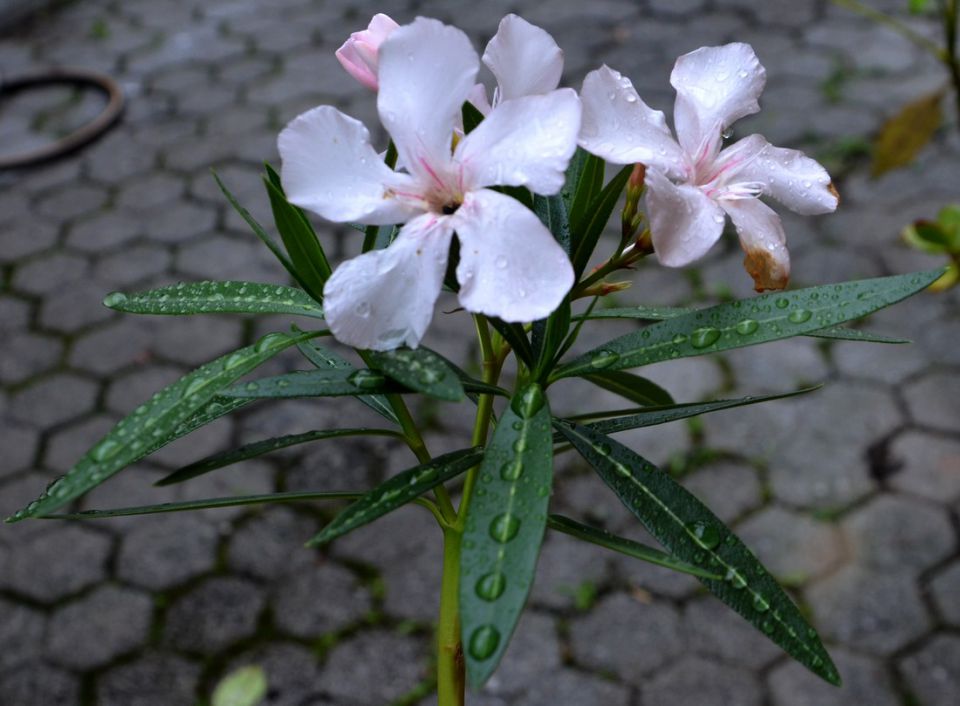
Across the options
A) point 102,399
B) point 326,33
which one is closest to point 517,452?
point 102,399

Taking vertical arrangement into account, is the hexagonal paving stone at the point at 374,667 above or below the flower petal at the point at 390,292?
below

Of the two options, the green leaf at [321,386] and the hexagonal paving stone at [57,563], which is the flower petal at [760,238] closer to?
the green leaf at [321,386]

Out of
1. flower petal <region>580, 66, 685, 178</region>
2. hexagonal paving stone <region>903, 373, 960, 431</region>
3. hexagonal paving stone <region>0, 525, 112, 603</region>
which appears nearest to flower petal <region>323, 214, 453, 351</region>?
flower petal <region>580, 66, 685, 178</region>

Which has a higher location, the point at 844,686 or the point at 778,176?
the point at 778,176

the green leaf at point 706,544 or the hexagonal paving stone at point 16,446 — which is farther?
the hexagonal paving stone at point 16,446

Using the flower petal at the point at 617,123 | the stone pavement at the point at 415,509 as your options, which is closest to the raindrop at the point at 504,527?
the flower petal at the point at 617,123

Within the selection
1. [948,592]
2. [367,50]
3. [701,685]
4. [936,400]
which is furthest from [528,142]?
[936,400]

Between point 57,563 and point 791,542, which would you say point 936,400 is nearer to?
point 791,542
